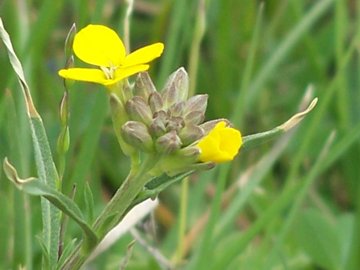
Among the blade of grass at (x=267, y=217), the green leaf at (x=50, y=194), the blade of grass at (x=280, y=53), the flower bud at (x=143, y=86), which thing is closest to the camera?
the green leaf at (x=50, y=194)

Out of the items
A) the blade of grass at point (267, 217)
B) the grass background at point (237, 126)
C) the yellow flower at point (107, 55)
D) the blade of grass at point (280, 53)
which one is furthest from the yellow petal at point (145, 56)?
the blade of grass at point (280, 53)

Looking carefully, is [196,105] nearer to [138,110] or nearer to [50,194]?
[138,110]

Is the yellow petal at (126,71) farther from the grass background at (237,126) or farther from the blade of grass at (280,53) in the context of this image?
the blade of grass at (280,53)

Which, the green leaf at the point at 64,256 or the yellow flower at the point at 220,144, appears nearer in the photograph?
the yellow flower at the point at 220,144

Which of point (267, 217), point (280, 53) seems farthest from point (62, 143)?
point (280, 53)

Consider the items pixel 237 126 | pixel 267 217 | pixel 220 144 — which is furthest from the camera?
pixel 237 126

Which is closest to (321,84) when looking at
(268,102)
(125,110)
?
(268,102)
